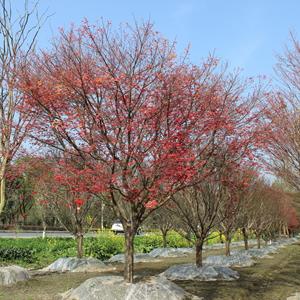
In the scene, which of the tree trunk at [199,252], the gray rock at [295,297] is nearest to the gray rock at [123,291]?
the gray rock at [295,297]

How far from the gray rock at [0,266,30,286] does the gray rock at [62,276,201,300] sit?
220cm

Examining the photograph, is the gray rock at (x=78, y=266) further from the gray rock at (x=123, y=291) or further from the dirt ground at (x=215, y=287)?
the gray rock at (x=123, y=291)

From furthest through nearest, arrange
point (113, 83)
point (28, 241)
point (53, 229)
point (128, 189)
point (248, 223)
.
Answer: point (53, 229), point (248, 223), point (28, 241), point (128, 189), point (113, 83)

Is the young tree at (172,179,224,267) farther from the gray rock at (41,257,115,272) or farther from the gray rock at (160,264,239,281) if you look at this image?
the gray rock at (41,257,115,272)

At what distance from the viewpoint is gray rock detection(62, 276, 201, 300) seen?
22.4ft

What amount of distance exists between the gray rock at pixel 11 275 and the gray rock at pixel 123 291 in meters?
2.20

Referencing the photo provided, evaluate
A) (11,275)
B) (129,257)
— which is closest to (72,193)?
(11,275)

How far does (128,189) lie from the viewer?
729 cm

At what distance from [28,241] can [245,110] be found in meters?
14.8

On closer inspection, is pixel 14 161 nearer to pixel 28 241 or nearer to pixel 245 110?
pixel 245 110

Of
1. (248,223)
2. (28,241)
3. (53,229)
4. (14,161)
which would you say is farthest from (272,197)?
(53,229)

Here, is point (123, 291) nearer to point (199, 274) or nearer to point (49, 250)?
point (199, 274)

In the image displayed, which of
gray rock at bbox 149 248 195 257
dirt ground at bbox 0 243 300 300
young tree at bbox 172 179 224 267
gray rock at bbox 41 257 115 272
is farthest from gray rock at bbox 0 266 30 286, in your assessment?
gray rock at bbox 149 248 195 257

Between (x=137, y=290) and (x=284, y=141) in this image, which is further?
(x=284, y=141)
